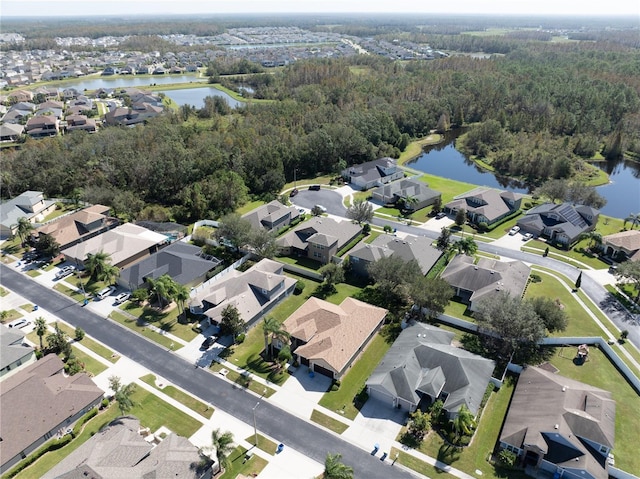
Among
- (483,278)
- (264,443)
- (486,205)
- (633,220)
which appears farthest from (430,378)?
(633,220)

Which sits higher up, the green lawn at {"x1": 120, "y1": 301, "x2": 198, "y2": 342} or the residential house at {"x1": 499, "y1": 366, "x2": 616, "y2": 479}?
the residential house at {"x1": 499, "y1": 366, "x2": 616, "y2": 479}

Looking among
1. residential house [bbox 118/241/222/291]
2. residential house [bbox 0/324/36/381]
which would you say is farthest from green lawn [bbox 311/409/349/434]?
residential house [bbox 0/324/36/381]

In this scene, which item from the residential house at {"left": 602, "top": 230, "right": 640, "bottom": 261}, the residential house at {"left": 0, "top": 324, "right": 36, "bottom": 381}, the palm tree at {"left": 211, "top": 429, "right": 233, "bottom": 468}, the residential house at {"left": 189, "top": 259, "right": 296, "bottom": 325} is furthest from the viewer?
the residential house at {"left": 602, "top": 230, "right": 640, "bottom": 261}

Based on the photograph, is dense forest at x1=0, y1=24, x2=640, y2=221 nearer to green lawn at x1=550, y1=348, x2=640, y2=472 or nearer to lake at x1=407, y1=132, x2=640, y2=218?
lake at x1=407, y1=132, x2=640, y2=218

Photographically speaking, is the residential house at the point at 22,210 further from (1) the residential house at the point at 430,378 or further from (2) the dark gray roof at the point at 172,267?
(1) the residential house at the point at 430,378

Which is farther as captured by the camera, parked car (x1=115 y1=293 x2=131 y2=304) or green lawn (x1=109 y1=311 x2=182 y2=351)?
→ parked car (x1=115 y1=293 x2=131 y2=304)

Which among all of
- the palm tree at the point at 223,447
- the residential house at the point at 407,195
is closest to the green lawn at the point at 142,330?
the palm tree at the point at 223,447
